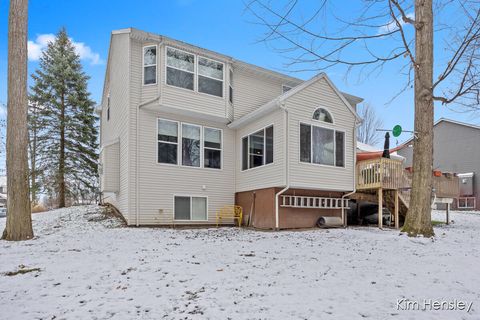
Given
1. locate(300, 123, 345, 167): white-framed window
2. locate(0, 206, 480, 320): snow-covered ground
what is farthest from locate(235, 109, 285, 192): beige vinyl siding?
locate(0, 206, 480, 320): snow-covered ground

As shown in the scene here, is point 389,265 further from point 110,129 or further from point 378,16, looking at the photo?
point 110,129

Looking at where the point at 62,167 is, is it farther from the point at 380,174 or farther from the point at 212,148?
the point at 380,174

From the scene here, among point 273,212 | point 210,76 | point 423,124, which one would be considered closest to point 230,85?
point 210,76

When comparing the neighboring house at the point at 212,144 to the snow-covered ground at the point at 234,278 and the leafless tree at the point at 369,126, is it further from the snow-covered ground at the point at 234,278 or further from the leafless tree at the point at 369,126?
the leafless tree at the point at 369,126

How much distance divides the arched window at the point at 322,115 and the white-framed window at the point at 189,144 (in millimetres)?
3574

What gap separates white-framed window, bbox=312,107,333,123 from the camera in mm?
11223

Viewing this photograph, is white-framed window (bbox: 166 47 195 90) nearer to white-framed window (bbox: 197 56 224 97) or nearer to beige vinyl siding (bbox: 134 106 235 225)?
white-framed window (bbox: 197 56 224 97)

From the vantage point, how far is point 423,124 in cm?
866

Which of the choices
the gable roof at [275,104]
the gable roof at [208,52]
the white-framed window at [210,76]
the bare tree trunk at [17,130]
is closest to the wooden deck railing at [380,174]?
the gable roof at [275,104]

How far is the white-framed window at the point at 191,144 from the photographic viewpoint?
38.9 ft

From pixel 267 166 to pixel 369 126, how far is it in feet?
A: 82.3

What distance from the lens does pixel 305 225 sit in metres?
11.4

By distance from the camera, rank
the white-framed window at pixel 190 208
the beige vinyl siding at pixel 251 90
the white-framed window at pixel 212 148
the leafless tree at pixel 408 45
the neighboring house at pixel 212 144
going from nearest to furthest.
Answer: the leafless tree at pixel 408 45 < the neighboring house at pixel 212 144 < the white-framed window at pixel 190 208 < the white-framed window at pixel 212 148 < the beige vinyl siding at pixel 251 90

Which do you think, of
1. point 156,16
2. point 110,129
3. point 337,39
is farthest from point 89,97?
point 337,39
